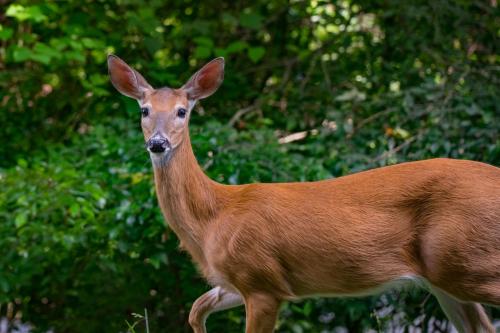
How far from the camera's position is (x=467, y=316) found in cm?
484

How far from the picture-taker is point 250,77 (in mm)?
8852

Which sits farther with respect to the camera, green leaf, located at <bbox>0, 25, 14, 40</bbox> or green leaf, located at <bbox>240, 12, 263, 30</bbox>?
green leaf, located at <bbox>240, 12, 263, 30</bbox>

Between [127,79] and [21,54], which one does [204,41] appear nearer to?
[21,54]

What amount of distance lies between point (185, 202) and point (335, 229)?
0.72 m

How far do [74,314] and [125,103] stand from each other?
5.70 feet

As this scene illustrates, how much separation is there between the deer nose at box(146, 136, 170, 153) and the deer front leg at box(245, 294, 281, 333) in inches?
30.6

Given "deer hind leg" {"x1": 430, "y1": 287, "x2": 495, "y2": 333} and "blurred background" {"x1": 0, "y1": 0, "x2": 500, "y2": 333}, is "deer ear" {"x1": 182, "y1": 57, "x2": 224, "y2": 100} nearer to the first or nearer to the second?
"blurred background" {"x1": 0, "y1": 0, "x2": 500, "y2": 333}

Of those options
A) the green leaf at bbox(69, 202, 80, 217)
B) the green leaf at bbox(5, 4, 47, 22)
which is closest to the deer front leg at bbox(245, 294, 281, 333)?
the green leaf at bbox(69, 202, 80, 217)

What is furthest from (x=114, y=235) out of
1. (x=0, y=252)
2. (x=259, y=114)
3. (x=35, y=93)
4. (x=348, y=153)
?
(x=35, y=93)

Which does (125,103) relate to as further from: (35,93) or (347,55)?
(347,55)

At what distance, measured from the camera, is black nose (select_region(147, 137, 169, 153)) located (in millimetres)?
4516

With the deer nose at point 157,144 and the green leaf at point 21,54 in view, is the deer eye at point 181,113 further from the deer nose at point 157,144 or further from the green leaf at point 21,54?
the green leaf at point 21,54

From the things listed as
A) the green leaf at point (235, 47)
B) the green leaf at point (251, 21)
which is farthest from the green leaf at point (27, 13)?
the green leaf at point (251, 21)

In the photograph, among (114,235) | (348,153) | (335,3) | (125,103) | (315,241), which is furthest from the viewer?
(335,3)
